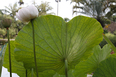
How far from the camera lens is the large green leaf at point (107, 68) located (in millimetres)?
210

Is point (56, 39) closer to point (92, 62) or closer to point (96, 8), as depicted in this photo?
point (92, 62)

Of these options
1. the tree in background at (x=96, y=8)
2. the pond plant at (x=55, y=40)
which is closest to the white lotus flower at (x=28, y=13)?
the pond plant at (x=55, y=40)

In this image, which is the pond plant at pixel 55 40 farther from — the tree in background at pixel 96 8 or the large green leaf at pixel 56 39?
the tree in background at pixel 96 8

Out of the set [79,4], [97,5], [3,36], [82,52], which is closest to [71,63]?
[82,52]

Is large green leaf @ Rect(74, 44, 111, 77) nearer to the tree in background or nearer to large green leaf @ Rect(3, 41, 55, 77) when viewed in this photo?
large green leaf @ Rect(3, 41, 55, 77)

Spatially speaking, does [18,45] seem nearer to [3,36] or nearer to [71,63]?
[71,63]

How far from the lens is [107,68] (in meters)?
0.21

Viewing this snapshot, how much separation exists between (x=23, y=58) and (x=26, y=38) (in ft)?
0.11

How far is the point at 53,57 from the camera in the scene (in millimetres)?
220

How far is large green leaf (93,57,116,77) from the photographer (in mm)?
210

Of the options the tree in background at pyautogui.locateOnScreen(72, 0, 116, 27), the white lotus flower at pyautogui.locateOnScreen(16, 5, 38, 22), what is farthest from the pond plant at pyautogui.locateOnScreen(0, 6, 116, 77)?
the tree in background at pyautogui.locateOnScreen(72, 0, 116, 27)

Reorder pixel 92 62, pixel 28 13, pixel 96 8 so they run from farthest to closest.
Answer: pixel 96 8 < pixel 92 62 < pixel 28 13

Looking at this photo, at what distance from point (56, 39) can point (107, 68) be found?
0.10 metres

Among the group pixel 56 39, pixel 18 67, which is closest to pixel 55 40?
pixel 56 39
